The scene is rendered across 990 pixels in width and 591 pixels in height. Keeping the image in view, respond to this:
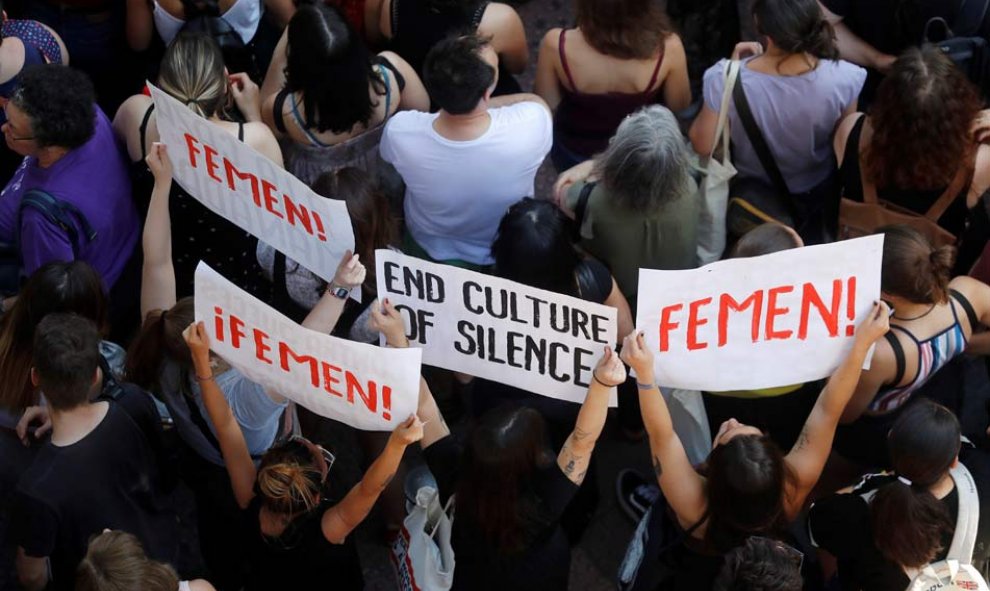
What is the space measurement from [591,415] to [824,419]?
29.2 inches

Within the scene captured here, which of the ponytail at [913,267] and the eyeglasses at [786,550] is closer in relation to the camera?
the eyeglasses at [786,550]

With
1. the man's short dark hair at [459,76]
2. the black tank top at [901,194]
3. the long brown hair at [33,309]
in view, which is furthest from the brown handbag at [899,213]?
the long brown hair at [33,309]

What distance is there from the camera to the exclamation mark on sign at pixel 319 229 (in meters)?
3.76

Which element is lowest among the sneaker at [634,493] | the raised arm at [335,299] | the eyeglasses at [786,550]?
the sneaker at [634,493]

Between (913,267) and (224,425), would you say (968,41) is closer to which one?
(913,267)

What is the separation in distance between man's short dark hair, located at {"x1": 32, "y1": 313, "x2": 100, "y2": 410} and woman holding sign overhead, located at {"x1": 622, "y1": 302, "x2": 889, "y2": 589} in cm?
162

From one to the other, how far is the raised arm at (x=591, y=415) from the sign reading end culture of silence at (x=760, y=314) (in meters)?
0.15

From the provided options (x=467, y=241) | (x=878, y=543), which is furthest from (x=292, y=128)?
(x=878, y=543)

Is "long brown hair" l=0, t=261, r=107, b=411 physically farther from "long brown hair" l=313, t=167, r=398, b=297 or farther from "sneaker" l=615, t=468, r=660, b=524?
"sneaker" l=615, t=468, r=660, b=524

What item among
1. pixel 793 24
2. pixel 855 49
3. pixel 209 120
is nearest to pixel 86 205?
pixel 209 120

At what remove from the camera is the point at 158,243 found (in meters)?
4.11

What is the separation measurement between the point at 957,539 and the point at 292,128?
110 inches

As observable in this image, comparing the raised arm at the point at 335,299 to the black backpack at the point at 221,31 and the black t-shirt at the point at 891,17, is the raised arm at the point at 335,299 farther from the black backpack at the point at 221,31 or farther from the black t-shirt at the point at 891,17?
the black t-shirt at the point at 891,17

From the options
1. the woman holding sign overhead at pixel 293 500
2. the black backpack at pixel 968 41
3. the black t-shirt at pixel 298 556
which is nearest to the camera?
the woman holding sign overhead at pixel 293 500
